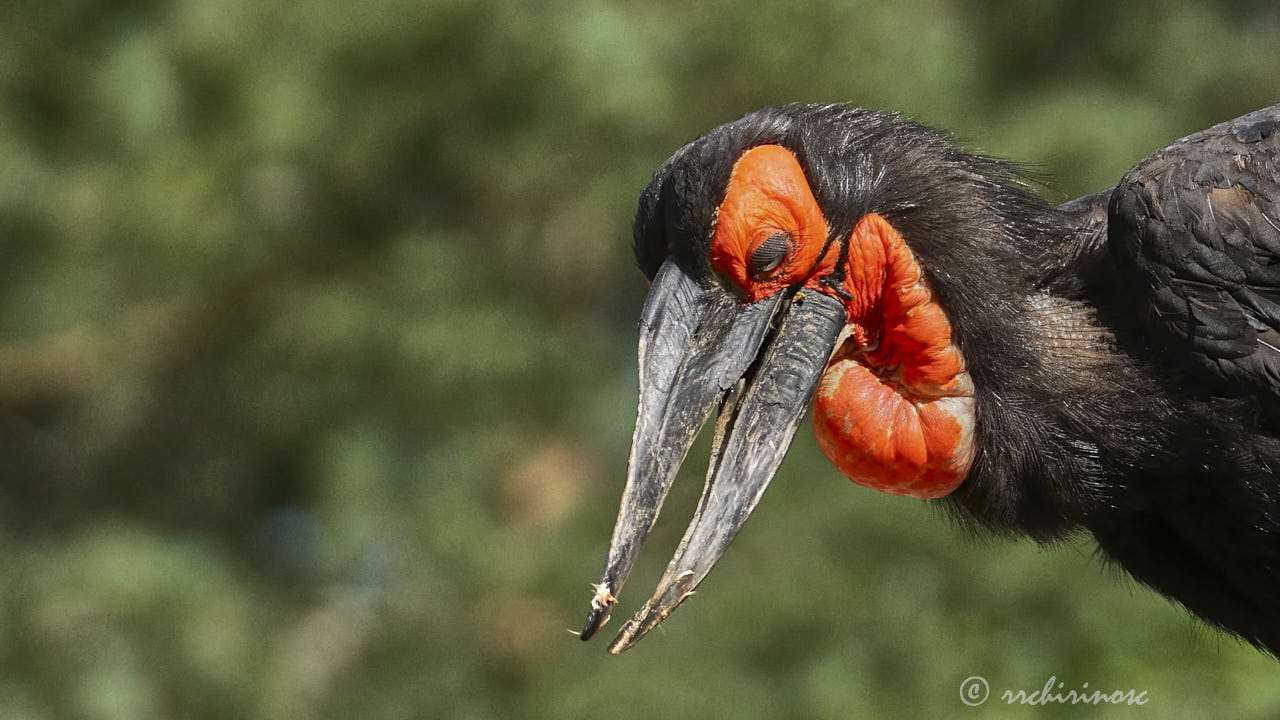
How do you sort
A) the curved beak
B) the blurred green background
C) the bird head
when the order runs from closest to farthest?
the curved beak
the bird head
the blurred green background

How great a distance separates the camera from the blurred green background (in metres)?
6.62

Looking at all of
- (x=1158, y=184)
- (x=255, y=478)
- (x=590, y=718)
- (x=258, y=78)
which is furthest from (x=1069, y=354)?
(x=255, y=478)

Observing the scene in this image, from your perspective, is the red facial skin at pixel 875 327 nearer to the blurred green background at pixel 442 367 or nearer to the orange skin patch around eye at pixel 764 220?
the orange skin patch around eye at pixel 764 220

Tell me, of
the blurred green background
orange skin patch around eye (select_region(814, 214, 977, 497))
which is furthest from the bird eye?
the blurred green background

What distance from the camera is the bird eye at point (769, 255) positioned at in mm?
2912

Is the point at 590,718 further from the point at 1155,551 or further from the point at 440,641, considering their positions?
the point at 1155,551

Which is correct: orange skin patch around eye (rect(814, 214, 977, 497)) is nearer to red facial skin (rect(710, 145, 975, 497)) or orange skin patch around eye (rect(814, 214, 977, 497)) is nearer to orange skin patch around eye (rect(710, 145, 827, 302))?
red facial skin (rect(710, 145, 975, 497))

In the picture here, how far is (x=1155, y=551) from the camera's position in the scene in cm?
299

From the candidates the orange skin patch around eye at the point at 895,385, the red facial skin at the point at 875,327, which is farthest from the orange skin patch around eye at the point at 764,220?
the orange skin patch around eye at the point at 895,385

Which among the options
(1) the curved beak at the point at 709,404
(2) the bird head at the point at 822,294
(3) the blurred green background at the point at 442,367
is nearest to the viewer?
(1) the curved beak at the point at 709,404

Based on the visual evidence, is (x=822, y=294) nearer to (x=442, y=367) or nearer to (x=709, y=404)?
(x=709, y=404)

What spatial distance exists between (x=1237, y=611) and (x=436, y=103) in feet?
15.9

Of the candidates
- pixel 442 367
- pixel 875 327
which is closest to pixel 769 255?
pixel 875 327

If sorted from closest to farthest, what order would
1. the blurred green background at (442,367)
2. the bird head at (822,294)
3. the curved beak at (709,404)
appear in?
the curved beak at (709,404)
the bird head at (822,294)
the blurred green background at (442,367)
